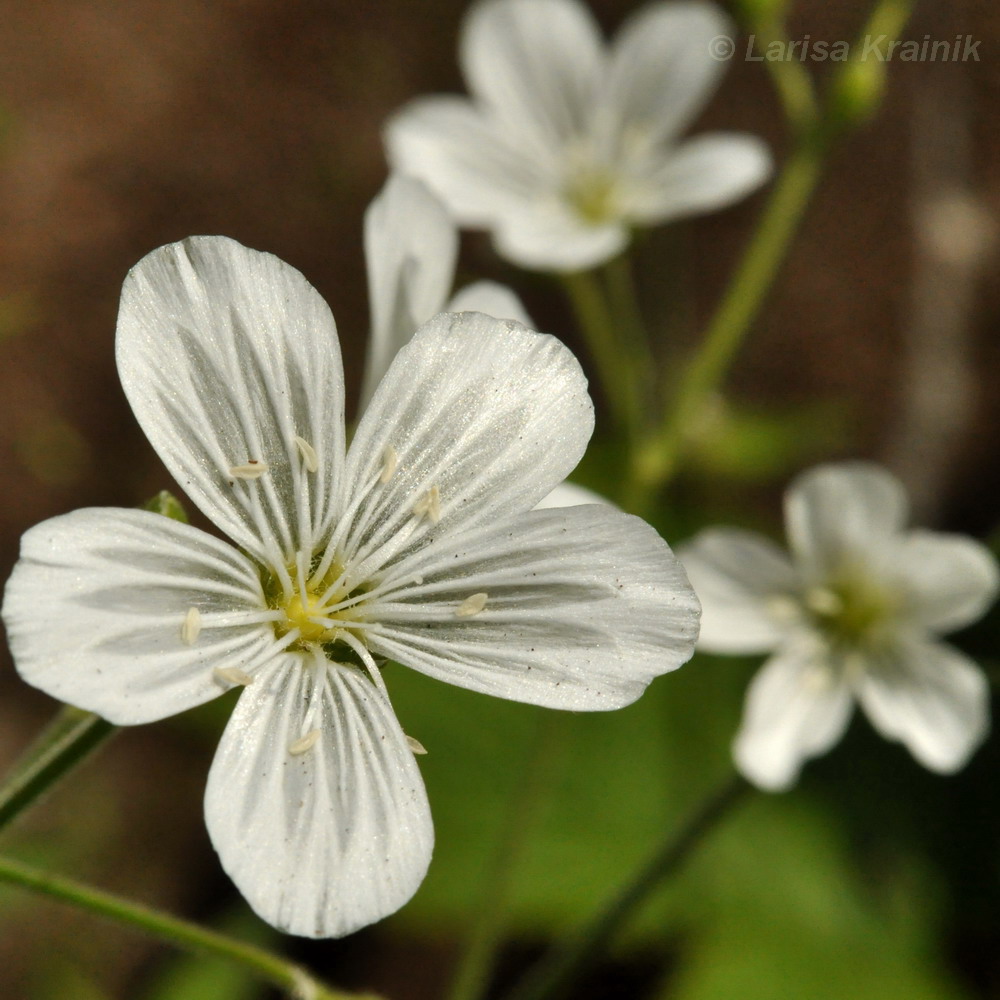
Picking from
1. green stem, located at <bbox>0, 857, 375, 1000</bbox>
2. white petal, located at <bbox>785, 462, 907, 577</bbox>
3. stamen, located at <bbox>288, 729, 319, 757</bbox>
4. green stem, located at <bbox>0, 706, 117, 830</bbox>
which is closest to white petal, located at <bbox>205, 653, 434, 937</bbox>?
stamen, located at <bbox>288, 729, 319, 757</bbox>

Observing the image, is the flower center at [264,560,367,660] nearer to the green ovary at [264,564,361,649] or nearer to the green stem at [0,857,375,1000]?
the green ovary at [264,564,361,649]

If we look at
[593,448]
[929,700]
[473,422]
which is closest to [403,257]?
[473,422]

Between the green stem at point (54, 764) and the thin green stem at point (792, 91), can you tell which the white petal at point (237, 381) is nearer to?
the green stem at point (54, 764)

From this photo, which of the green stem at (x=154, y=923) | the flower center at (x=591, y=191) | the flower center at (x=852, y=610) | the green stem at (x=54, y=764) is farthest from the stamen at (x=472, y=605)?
the flower center at (x=591, y=191)

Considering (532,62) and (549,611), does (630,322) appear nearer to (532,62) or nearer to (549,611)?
(532,62)

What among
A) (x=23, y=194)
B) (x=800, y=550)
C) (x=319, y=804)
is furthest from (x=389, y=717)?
(x=23, y=194)

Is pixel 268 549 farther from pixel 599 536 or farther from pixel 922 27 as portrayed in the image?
pixel 922 27
